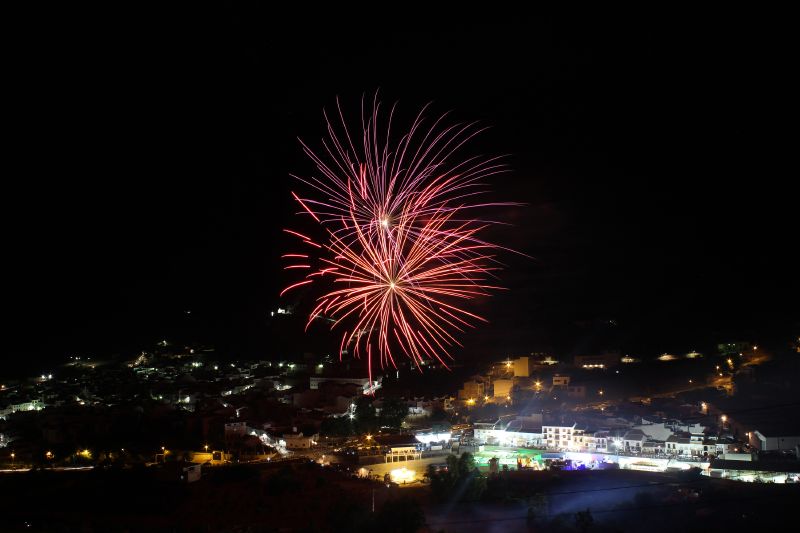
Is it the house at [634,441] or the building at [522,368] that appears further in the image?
the building at [522,368]

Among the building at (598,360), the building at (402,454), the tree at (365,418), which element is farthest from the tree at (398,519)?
the building at (598,360)

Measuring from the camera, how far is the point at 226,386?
16.8 m

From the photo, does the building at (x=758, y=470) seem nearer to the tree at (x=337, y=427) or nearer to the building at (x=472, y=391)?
the tree at (x=337, y=427)

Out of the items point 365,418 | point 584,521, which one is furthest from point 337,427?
point 584,521

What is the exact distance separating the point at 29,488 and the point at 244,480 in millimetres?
2821

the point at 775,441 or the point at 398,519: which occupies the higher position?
the point at 775,441

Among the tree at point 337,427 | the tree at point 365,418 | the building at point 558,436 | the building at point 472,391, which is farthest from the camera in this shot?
the building at point 472,391

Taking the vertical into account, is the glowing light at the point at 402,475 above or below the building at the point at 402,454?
below

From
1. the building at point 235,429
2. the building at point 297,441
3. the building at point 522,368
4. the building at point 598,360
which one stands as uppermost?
the building at point 598,360

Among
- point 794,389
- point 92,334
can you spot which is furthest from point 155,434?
point 92,334

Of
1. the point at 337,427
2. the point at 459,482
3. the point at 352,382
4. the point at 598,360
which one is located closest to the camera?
the point at 459,482

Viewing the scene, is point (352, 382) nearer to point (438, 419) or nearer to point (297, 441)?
point (438, 419)

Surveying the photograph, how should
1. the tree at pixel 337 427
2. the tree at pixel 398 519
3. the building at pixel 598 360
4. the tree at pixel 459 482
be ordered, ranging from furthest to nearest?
the building at pixel 598 360, the tree at pixel 337 427, the tree at pixel 459 482, the tree at pixel 398 519

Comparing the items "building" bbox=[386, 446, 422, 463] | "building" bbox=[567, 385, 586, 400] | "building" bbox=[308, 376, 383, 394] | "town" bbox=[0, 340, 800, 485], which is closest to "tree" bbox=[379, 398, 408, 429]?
"town" bbox=[0, 340, 800, 485]
